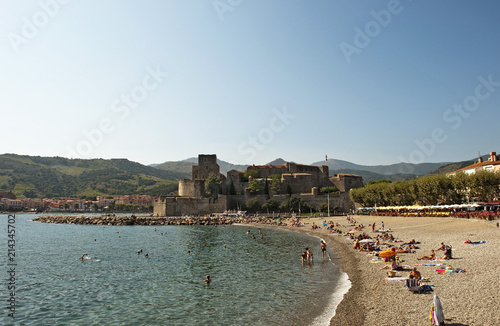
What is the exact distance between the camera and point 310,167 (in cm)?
8244

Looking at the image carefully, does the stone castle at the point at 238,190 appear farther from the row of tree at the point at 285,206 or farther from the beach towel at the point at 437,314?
the beach towel at the point at 437,314

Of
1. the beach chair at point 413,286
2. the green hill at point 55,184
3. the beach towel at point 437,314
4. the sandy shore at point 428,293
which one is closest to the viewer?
the beach towel at point 437,314

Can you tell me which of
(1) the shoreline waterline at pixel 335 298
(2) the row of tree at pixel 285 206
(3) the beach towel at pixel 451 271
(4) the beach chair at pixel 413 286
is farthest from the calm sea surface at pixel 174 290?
(2) the row of tree at pixel 285 206

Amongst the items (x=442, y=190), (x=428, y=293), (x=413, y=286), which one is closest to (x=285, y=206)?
(x=442, y=190)

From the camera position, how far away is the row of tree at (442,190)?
3781 centimetres

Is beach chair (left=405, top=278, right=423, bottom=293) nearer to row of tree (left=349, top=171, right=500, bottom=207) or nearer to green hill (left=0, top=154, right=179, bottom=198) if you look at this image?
row of tree (left=349, top=171, right=500, bottom=207)

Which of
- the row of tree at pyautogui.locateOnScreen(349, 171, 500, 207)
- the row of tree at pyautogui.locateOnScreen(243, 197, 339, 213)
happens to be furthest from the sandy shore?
the row of tree at pyautogui.locateOnScreen(243, 197, 339, 213)

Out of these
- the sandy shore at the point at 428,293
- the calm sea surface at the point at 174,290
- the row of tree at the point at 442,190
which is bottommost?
the calm sea surface at the point at 174,290

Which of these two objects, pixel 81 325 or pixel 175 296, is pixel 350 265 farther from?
pixel 81 325

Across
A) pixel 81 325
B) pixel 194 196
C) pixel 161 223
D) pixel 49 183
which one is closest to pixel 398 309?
pixel 81 325

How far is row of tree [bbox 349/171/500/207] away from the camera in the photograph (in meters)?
37.8

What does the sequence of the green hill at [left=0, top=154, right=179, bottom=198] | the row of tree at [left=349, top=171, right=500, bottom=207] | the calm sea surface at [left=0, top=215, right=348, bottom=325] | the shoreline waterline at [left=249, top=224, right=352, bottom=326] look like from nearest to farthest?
the shoreline waterline at [left=249, top=224, right=352, bottom=326] → the calm sea surface at [left=0, top=215, right=348, bottom=325] → the row of tree at [left=349, top=171, right=500, bottom=207] → the green hill at [left=0, top=154, right=179, bottom=198]

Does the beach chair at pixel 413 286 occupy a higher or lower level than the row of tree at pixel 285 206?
lower

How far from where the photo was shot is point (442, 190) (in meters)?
42.3
